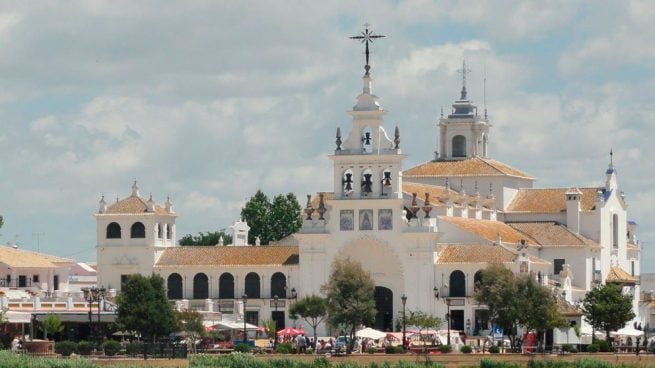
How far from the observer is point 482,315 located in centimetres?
13638

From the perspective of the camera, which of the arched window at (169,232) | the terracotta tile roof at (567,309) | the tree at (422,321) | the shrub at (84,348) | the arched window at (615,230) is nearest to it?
the shrub at (84,348)

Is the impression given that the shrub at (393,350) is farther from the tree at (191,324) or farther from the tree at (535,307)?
the tree at (191,324)

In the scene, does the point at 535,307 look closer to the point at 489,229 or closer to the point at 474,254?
the point at 474,254

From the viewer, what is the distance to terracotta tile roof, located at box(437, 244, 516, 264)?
459 ft

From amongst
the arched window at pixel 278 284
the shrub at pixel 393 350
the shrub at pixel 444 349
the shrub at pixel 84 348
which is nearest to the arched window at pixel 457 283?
the arched window at pixel 278 284

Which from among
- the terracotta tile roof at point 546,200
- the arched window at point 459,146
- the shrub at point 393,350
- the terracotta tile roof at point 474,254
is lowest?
the shrub at point 393,350

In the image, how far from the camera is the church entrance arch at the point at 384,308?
143 meters

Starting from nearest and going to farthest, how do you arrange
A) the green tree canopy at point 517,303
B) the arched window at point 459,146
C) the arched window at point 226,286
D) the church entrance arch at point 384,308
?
the green tree canopy at point 517,303
the church entrance arch at point 384,308
the arched window at point 226,286
the arched window at point 459,146

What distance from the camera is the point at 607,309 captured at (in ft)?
452

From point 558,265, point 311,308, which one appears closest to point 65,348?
point 311,308

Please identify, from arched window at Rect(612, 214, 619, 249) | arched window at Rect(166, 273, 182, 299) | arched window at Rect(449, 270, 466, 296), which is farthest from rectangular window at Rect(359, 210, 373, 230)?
arched window at Rect(612, 214, 619, 249)

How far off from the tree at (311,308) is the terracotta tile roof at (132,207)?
1545 cm

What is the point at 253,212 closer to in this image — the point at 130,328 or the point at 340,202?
the point at 340,202

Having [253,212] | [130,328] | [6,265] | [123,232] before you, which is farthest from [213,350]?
[253,212]
